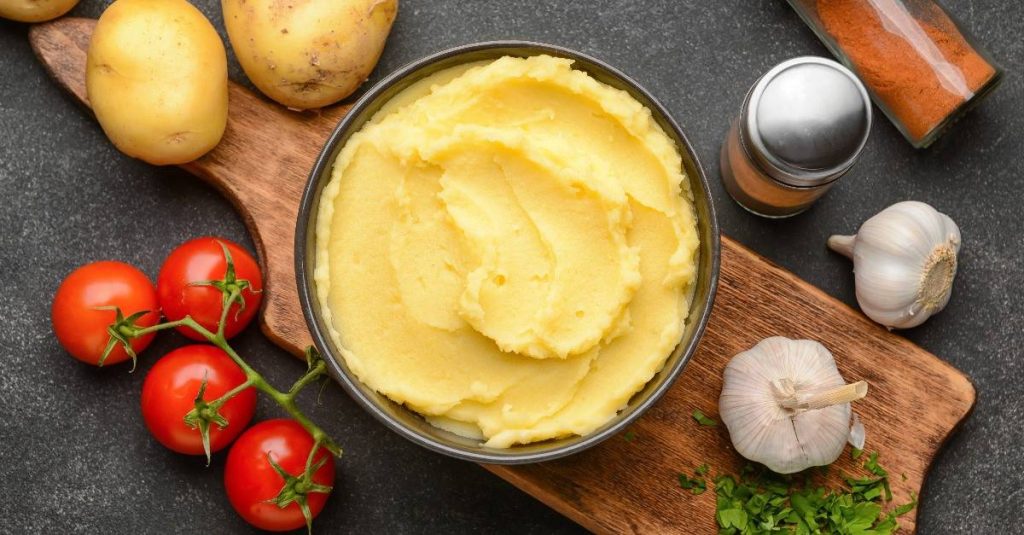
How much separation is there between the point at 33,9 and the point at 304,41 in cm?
92

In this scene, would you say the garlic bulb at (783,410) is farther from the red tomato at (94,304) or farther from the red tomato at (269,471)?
the red tomato at (94,304)

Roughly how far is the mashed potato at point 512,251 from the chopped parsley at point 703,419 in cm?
46

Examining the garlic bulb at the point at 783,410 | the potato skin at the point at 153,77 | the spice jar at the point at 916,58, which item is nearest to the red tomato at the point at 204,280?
the potato skin at the point at 153,77

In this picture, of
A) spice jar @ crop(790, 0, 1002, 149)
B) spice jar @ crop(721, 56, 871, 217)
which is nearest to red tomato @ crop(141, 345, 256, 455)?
spice jar @ crop(721, 56, 871, 217)

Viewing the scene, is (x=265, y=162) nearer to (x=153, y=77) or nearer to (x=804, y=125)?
(x=153, y=77)

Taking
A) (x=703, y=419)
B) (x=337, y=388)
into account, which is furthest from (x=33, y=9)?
(x=703, y=419)

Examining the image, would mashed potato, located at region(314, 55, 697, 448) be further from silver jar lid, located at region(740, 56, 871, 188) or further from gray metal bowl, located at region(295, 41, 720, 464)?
silver jar lid, located at region(740, 56, 871, 188)

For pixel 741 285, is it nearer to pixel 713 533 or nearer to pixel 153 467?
pixel 713 533

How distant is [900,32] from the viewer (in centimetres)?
310

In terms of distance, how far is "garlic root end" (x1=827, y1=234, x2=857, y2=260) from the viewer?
3.11 metres

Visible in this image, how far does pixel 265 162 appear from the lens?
3.05m

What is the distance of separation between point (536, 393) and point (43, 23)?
6.75 ft

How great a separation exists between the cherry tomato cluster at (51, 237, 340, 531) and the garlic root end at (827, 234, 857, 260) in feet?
5.90

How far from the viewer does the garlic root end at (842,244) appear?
311 centimetres
